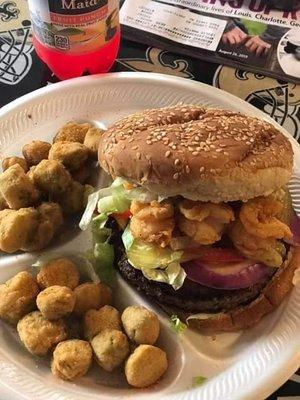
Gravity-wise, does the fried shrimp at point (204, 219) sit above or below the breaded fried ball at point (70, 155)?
above

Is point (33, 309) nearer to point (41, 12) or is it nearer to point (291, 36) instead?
point (41, 12)

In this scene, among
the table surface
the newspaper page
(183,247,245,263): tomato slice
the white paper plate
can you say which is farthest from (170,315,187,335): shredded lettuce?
the newspaper page

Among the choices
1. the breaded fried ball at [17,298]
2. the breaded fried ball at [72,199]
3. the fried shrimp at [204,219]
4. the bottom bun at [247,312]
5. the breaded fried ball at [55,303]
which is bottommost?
the bottom bun at [247,312]

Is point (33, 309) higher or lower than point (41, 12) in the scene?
lower

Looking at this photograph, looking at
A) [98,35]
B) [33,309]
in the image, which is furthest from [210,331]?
[98,35]

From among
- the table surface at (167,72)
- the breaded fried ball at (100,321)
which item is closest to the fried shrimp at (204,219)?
the breaded fried ball at (100,321)

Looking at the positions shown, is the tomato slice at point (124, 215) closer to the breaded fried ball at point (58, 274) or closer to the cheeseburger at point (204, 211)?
the cheeseburger at point (204, 211)

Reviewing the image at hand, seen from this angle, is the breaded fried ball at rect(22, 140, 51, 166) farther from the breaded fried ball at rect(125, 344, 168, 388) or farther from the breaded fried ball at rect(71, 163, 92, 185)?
the breaded fried ball at rect(125, 344, 168, 388)
